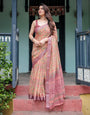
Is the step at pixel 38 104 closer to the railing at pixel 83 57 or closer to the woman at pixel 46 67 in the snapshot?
the woman at pixel 46 67

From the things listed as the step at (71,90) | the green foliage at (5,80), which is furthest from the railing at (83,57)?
the green foliage at (5,80)

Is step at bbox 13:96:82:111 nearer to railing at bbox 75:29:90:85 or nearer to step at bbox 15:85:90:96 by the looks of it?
step at bbox 15:85:90:96

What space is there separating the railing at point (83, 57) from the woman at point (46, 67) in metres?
0.74

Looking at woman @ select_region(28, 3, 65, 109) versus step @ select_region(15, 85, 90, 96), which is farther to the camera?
step @ select_region(15, 85, 90, 96)

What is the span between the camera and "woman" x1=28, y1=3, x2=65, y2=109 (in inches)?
157

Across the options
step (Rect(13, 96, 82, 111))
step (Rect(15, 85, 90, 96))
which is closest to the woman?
step (Rect(13, 96, 82, 111))

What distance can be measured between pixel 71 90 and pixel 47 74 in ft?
3.00

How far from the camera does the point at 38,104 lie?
163 inches

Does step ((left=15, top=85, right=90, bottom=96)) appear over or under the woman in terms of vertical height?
under

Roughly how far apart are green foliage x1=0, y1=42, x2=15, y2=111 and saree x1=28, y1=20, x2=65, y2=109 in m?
0.47

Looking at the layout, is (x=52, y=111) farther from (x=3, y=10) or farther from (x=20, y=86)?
(x=3, y=10)

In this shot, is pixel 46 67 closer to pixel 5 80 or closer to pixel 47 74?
pixel 47 74

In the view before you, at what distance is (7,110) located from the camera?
4281mm

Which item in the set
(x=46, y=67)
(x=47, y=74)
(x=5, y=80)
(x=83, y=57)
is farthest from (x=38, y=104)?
(x=83, y=57)
